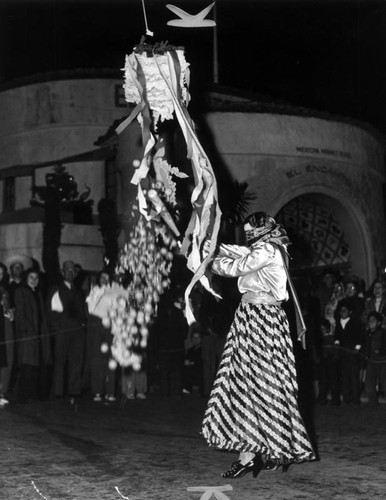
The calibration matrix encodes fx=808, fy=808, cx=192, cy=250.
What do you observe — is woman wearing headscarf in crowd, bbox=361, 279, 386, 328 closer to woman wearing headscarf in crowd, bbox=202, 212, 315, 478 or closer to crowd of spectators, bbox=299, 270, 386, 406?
crowd of spectators, bbox=299, 270, 386, 406

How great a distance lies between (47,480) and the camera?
5.37 m

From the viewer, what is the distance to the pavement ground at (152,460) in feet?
16.5

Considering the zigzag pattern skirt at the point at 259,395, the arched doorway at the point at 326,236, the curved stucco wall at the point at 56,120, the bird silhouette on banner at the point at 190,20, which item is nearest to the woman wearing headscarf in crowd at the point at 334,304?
the zigzag pattern skirt at the point at 259,395

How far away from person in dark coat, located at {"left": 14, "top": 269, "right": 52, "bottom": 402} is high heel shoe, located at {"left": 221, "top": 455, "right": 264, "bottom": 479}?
5267 millimetres

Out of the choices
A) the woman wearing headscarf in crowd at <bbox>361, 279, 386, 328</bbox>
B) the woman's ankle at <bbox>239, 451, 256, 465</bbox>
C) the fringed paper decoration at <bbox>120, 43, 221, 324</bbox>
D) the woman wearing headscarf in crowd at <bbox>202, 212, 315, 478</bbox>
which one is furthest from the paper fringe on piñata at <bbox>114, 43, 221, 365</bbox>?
the woman wearing headscarf in crowd at <bbox>361, 279, 386, 328</bbox>

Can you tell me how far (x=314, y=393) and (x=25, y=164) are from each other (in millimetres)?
12190

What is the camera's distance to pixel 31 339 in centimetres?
1039

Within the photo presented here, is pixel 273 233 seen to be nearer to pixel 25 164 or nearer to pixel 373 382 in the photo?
pixel 373 382

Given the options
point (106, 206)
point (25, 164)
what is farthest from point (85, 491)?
point (25, 164)

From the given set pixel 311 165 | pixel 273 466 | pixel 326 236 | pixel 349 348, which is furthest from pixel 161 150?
pixel 326 236

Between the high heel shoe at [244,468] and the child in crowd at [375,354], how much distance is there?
5.10 metres

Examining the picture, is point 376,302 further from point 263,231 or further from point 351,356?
point 263,231

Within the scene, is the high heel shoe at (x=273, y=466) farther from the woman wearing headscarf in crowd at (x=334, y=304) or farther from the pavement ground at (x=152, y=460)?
the woman wearing headscarf in crowd at (x=334, y=304)

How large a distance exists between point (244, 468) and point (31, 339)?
5441mm
